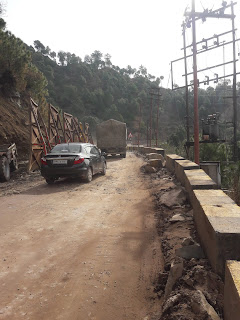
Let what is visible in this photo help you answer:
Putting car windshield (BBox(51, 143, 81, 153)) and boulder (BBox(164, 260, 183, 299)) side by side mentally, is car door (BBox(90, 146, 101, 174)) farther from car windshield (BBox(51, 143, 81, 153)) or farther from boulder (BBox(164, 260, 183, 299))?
boulder (BBox(164, 260, 183, 299))

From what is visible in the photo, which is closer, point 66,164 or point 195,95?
point 66,164

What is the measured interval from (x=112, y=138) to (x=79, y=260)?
19.3 meters

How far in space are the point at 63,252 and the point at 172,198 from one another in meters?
2.75

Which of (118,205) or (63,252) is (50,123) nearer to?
(118,205)

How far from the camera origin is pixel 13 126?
16.1m

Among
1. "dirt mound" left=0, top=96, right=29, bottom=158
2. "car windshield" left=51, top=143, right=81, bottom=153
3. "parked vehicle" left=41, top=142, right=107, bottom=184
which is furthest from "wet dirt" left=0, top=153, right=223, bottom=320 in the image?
"dirt mound" left=0, top=96, right=29, bottom=158

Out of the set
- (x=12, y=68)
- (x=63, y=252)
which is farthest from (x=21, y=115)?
(x=63, y=252)

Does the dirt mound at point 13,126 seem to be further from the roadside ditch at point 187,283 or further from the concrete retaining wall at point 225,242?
the concrete retaining wall at point 225,242

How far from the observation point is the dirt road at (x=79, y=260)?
2293 mm

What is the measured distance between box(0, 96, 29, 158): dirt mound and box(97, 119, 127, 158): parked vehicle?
264 inches

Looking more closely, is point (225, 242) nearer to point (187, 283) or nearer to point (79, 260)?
point (187, 283)

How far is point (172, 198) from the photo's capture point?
5.33m

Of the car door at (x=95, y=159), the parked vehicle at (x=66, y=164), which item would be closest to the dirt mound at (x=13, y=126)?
the car door at (x=95, y=159)

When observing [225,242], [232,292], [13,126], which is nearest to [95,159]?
[225,242]
